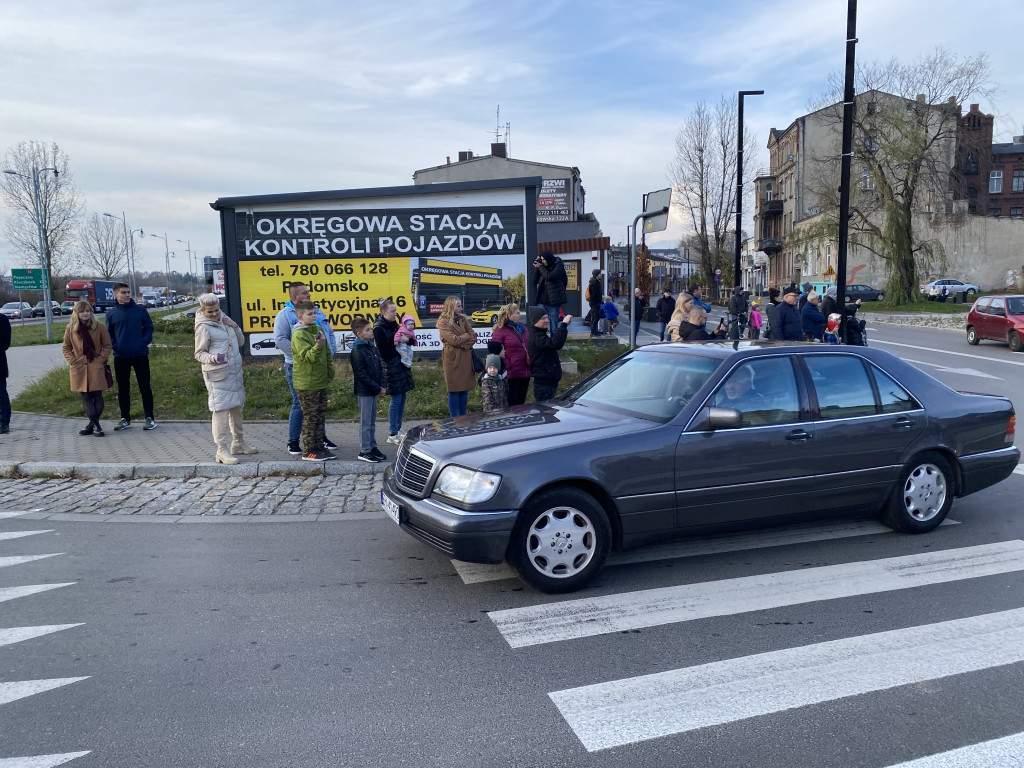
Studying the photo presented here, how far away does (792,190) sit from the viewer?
68.1 meters

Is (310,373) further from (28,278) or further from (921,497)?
(28,278)

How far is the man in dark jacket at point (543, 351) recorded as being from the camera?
8.34 m

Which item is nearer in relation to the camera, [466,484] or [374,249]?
[466,484]

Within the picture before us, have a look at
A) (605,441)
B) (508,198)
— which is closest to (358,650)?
(605,441)

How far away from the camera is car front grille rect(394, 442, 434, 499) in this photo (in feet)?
16.3

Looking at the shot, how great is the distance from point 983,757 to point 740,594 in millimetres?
1811

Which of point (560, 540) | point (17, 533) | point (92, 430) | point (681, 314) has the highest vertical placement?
point (681, 314)

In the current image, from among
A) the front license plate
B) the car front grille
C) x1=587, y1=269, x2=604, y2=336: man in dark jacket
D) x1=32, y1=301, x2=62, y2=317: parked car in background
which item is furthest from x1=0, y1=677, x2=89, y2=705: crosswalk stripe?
x1=32, y1=301, x2=62, y2=317: parked car in background

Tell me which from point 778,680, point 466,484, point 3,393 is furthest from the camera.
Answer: point 3,393

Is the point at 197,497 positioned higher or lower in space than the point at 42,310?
lower

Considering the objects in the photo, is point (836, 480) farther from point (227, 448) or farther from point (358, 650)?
point (227, 448)

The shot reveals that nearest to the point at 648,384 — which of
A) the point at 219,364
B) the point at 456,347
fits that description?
the point at 456,347

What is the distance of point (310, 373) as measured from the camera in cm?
804

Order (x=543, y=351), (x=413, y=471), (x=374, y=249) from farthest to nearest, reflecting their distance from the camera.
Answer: (x=374, y=249) < (x=543, y=351) < (x=413, y=471)
